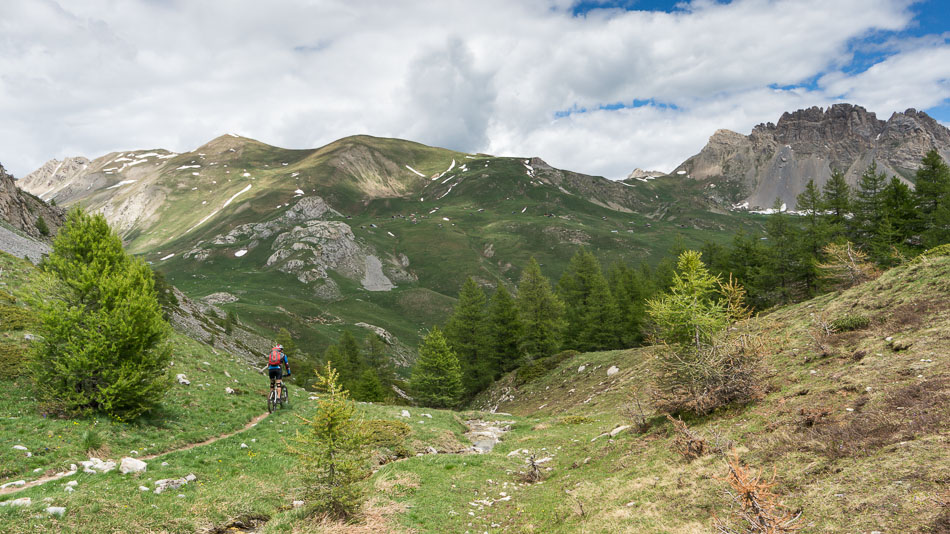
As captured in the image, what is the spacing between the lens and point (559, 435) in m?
22.2

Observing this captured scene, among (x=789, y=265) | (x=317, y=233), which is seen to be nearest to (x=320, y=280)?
(x=317, y=233)

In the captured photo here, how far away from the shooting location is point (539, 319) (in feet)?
170

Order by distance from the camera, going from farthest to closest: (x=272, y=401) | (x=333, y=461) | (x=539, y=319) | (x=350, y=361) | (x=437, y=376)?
1. (x=350, y=361)
2. (x=539, y=319)
3. (x=437, y=376)
4. (x=272, y=401)
5. (x=333, y=461)

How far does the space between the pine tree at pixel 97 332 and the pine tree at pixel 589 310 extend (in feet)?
147

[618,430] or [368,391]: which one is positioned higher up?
[618,430]

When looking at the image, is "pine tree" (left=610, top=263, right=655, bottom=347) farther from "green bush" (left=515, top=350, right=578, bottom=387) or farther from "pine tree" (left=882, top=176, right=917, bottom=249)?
"pine tree" (left=882, top=176, right=917, bottom=249)

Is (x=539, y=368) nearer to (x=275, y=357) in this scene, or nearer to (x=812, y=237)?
(x=275, y=357)

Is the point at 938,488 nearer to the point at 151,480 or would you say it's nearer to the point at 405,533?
the point at 405,533

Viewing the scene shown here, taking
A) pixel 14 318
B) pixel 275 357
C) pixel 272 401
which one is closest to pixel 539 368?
pixel 272 401

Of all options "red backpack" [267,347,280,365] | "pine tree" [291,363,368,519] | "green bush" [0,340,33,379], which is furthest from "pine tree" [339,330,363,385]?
"pine tree" [291,363,368,519]

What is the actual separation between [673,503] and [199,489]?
44.5 ft

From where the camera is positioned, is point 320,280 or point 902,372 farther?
point 320,280

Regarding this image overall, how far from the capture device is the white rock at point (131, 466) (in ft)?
40.4

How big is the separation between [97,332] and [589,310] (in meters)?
51.3
